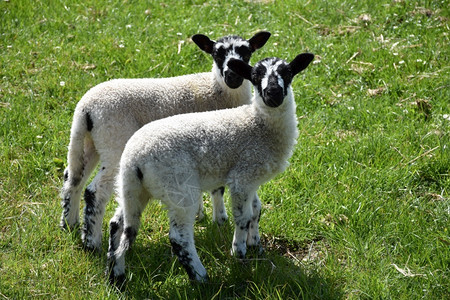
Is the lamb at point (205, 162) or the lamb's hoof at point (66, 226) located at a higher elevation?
the lamb at point (205, 162)

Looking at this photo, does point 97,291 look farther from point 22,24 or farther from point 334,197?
point 22,24

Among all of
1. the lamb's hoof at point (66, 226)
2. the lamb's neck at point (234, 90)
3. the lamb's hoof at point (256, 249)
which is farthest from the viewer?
the lamb's neck at point (234, 90)

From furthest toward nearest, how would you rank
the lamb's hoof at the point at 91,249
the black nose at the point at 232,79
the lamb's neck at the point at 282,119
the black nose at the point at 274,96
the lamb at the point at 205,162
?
the black nose at the point at 232,79 < the lamb's hoof at the point at 91,249 < the lamb's neck at the point at 282,119 < the black nose at the point at 274,96 < the lamb at the point at 205,162

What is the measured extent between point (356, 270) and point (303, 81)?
3.34 meters

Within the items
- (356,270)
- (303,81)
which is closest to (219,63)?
(303,81)

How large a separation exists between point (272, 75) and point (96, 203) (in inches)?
67.9

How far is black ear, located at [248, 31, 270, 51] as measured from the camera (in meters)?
5.68

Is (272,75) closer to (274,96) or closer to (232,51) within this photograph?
(274,96)

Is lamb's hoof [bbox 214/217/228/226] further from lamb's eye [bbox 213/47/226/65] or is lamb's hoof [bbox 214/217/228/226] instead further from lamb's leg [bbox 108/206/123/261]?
lamb's eye [bbox 213/47/226/65]

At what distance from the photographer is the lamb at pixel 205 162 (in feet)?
13.6

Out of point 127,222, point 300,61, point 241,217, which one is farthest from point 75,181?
point 300,61

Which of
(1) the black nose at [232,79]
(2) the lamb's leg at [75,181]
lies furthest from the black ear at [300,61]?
(2) the lamb's leg at [75,181]

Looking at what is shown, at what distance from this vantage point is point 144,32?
8367 mm

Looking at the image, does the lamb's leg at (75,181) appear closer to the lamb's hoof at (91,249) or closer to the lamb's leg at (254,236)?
the lamb's hoof at (91,249)
